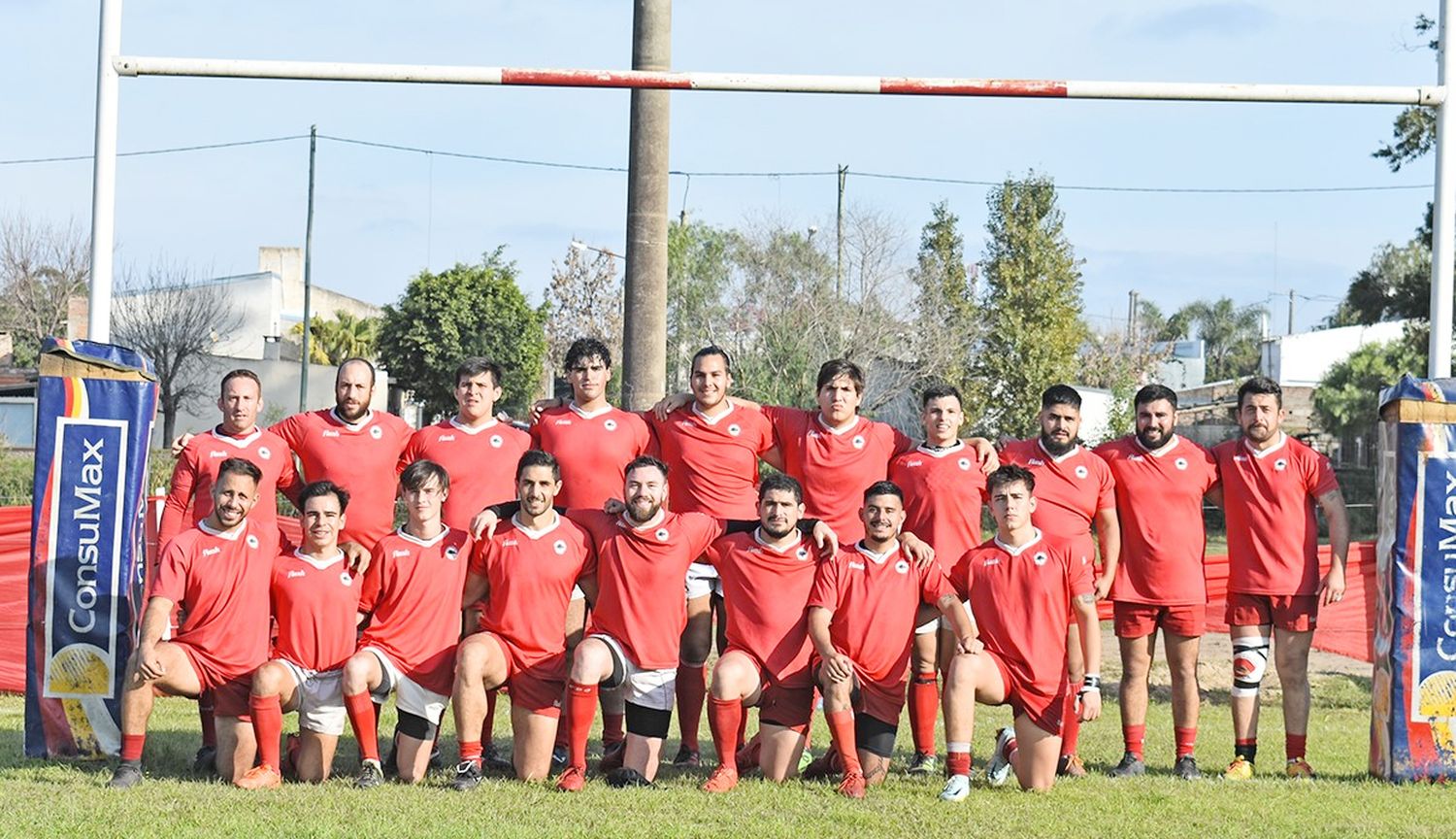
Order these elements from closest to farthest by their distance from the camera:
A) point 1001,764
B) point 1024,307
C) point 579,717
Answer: point 579,717 < point 1001,764 < point 1024,307

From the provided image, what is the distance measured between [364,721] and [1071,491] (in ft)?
10.7

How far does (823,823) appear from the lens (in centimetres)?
581

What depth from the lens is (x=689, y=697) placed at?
23.4 ft

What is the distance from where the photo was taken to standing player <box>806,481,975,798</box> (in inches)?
259

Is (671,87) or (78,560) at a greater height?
(671,87)

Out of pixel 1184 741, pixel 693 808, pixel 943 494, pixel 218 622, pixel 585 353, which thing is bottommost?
pixel 693 808

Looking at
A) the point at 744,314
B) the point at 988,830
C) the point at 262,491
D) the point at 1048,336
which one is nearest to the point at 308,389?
the point at 744,314

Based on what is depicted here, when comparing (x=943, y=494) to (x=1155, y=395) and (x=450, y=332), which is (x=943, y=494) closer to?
(x=1155, y=395)

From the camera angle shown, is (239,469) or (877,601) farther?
(877,601)

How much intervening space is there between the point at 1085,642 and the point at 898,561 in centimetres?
90

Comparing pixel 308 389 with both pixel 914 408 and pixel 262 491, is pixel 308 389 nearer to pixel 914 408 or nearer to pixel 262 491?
pixel 914 408

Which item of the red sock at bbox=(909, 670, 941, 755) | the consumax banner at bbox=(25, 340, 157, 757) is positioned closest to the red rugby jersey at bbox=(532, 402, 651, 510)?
the red sock at bbox=(909, 670, 941, 755)

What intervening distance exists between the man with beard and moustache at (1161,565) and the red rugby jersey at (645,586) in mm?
2085

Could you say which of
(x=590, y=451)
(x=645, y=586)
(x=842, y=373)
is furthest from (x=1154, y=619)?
(x=590, y=451)
